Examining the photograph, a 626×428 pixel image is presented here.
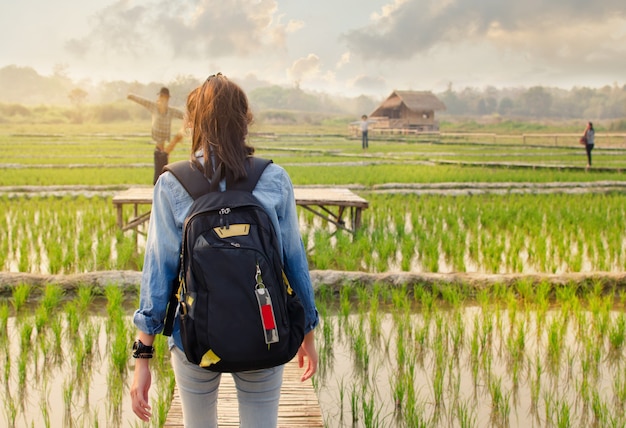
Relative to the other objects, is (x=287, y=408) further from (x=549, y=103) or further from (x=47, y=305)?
(x=549, y=103)

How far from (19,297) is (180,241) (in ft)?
8.68

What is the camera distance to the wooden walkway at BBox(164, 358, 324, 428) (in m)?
1.94

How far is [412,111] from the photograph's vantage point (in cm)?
3008

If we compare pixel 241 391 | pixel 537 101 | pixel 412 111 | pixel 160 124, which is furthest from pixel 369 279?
pixel 537 101

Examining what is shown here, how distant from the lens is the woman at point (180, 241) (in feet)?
4.03

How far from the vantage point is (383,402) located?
2449 millimetres

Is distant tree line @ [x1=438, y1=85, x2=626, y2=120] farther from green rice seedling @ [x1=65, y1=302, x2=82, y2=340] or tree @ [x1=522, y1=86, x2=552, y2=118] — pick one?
green rice seedling @ [x1=65, y1=302, x2=82, y2=340]

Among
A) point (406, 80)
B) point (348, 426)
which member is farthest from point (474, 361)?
point (406, 80)

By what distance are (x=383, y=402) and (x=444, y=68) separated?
222 feet

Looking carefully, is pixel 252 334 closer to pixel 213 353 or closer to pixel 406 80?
pixel 213 353

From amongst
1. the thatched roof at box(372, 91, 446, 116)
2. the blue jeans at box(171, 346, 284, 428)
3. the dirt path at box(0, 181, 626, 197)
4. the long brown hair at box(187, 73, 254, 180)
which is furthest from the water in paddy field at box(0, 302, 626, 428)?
the thatched roof at box(372, 91, 446, 116)

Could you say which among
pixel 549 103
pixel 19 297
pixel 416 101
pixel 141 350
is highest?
pixel 549 103

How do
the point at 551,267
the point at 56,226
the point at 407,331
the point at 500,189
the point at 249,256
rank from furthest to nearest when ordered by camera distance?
1. the point at 500,189
2. the point at 56,226
3. the point at 551,267
4. the point at 407,331
5. the point at 249,256

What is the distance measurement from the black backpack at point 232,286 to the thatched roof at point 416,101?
1136 inches
